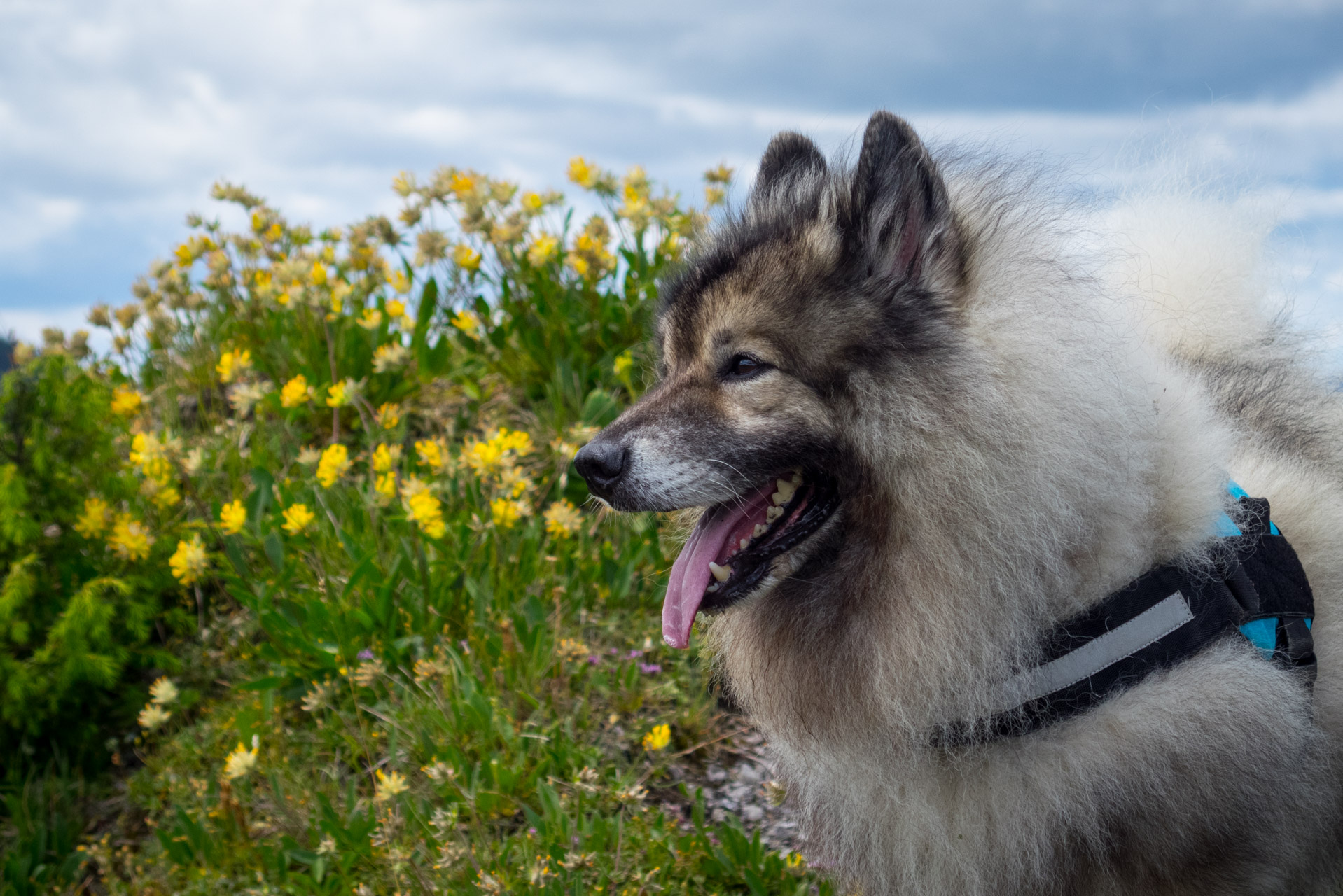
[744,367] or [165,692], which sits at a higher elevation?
[744,367]

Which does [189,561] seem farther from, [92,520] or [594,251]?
[594,251]

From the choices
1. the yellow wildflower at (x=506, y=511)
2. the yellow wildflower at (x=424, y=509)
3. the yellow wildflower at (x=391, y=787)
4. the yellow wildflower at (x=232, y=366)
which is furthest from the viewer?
the yellow wildflower at (x=232, y=366)

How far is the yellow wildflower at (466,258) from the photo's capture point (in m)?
5.18

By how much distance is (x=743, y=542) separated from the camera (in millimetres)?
2330

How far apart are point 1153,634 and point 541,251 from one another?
3764 millimetres

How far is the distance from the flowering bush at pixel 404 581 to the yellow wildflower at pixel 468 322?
0.05m

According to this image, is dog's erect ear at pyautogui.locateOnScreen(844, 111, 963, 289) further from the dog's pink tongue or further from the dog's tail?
the dog's tail

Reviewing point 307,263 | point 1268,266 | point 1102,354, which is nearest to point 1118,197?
point 1268,266

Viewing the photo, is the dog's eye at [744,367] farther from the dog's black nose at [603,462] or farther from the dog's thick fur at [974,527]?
the dog's black nose at [603,462]

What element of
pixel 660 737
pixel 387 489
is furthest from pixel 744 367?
pixel 387 489

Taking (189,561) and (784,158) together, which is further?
(189,561)

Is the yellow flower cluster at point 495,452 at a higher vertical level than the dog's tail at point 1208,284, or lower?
lower

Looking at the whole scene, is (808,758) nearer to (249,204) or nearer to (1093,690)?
(1093,690)

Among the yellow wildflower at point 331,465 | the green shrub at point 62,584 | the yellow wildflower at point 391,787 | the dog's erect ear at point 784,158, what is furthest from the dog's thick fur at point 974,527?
the green shrub at point 62,584
